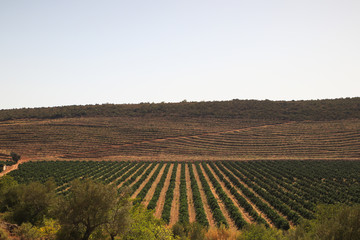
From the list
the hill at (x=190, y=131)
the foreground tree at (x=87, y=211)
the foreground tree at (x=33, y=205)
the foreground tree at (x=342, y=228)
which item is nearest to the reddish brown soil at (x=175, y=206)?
the foreground tree at (x=87, y=211)

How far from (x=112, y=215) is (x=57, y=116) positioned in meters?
92.5

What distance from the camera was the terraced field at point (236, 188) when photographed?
88.9ft

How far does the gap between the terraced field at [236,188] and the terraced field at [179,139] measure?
1066 cm

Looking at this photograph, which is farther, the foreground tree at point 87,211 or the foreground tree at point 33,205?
the foreground tree at point 33,205

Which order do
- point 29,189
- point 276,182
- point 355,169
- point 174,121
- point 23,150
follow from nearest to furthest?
point 29,189
point 276,182
point 355,169
point 23,150
point 174,121

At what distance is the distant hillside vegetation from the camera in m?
92.8

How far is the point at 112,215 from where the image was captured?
53.8 feet

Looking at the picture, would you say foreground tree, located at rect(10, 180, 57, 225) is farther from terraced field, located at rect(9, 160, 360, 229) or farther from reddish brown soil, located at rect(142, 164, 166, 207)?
reddish brown soil, located at rect(142, 164, 166, 207)

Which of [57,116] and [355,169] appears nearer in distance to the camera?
[355,169]

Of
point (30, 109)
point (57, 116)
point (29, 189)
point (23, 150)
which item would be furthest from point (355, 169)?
point (30, 109)

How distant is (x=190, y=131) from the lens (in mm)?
82062

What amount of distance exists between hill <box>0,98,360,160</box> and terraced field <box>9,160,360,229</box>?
11.9 m

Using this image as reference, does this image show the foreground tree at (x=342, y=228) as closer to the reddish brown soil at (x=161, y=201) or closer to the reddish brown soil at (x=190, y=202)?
the reddish brown soil at (x=190, y=202)

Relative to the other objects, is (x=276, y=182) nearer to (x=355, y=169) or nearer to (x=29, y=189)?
(x=355, y=169)
